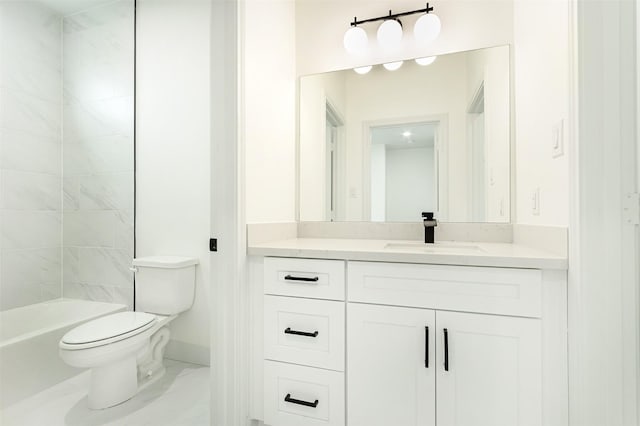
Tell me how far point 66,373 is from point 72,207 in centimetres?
128

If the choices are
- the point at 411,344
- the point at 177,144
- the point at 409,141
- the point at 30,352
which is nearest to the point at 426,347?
the point at 411,344

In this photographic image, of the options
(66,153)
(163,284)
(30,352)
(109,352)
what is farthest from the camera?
(66,153)

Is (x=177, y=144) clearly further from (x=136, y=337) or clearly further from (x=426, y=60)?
(x=426, y=60)

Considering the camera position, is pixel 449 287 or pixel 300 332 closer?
pixel 449 287

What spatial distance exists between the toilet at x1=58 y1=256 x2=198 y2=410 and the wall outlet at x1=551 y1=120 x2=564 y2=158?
2.00 m

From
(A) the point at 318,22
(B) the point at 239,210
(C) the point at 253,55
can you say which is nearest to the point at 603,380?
(B) the point at 239,210

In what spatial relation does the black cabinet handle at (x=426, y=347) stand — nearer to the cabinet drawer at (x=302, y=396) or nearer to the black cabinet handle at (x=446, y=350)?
the black cabinet handle at (x=446, y=350)

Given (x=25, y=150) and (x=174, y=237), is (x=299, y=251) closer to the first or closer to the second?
(x=174, y=237)

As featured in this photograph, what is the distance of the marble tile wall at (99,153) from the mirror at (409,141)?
1395mm

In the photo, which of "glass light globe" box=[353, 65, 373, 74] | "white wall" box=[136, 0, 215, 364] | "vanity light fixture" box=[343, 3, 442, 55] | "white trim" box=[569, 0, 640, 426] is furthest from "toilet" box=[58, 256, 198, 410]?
"white trim" box=[569, 0, 640, 426]

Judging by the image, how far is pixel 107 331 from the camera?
160 cm

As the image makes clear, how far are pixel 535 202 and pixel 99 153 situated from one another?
2865 mm

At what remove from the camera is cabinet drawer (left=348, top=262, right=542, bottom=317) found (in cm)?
101

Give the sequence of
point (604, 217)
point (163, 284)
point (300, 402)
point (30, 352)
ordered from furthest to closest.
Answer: point (163, 284) → point (30, 352) → point (300, 402) → point (604, 217)
